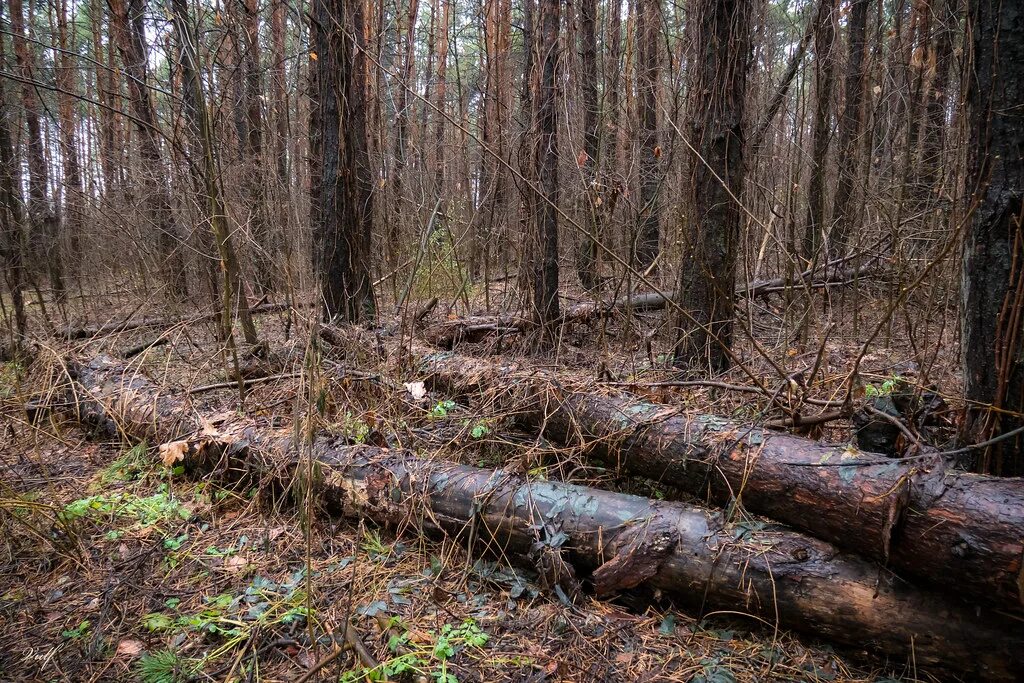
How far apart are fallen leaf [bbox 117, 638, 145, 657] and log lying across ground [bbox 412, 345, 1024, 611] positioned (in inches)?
79.2

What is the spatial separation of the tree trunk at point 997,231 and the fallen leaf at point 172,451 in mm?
3931

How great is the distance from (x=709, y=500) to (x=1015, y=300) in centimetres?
136

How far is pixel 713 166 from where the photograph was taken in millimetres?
3930

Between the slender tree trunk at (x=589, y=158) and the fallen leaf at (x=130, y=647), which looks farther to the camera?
the slender tree trunk at (x=589, y=158)

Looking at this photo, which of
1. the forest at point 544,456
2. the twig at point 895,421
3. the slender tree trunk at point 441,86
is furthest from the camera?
the slender tree trunk at point 441,86

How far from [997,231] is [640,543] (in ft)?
5.81

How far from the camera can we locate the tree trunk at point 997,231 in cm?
201

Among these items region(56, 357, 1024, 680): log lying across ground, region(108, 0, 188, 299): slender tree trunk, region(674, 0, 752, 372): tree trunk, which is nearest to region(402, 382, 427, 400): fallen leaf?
region(56, 357, 1024, 680): log lying across ground

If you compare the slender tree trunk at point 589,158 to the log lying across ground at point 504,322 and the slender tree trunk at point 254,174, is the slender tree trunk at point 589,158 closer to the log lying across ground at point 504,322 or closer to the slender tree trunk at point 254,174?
the log lying across ground at point 504,322

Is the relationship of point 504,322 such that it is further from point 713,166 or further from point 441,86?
point 441,86

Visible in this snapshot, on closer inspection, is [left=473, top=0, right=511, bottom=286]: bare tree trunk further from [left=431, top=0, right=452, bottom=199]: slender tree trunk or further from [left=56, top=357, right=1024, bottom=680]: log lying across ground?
[left=56, top=357, right=1024, bottom=680]: log lying across ground

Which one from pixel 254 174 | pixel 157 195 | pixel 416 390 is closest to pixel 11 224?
pixel 157 195

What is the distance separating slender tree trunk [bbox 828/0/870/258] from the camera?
6844 mm

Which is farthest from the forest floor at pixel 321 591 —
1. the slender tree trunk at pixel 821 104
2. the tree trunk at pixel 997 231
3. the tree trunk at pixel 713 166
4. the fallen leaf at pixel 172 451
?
the slender tree trunk at pixel 821 104
